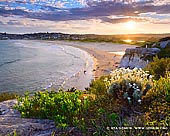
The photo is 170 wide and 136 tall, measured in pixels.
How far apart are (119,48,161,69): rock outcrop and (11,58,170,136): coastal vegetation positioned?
19.9m

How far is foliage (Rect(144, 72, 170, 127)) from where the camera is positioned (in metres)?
5.37

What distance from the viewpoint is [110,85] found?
283 inches

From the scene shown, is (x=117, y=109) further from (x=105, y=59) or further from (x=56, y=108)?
(x=105, y=59)

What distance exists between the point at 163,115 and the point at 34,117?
9.69 feet

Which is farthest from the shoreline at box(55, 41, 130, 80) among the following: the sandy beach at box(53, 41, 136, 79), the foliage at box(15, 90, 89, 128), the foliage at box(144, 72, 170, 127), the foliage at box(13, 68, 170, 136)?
the foliage at box(144, 72, 170, 127)

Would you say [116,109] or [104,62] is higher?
[116,109]

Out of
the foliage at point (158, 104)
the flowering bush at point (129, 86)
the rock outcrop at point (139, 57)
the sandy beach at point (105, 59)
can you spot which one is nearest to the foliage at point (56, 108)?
the flowering bush at point (129, 86)

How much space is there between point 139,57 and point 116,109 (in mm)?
22996

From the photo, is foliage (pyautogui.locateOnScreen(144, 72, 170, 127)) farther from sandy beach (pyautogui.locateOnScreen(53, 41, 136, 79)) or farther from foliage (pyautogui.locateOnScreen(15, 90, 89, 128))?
sandy beach (pyautogui.locateOnScreen(53, 41, 136, 79))

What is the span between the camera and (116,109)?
6.42m

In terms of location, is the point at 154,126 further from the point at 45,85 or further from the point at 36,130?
the point at 45,85

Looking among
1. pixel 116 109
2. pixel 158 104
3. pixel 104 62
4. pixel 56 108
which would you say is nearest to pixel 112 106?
pixel 116 109

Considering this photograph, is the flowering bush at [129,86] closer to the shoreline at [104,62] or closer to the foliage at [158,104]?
the foliage at [158,104]

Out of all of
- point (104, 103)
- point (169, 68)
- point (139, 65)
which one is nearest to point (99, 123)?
point (104, 103)
